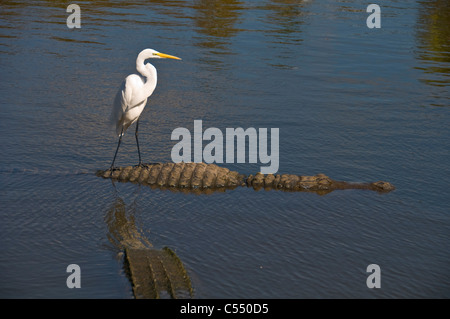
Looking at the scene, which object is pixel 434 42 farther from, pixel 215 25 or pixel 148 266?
pixel 148 266

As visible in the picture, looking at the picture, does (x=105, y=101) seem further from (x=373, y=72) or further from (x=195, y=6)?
(x=195, y=6)

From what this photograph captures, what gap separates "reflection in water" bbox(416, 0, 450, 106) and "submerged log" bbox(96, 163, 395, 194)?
5723 mm

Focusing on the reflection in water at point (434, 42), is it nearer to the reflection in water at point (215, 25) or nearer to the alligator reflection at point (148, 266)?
the reflection in water at point (215, 25)

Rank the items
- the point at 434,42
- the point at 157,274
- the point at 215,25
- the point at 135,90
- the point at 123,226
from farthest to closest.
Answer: the point at 215,25
the point at 434,42
the point at 135,90
the point at 123,226
the point at 157,274

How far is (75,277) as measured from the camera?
7.16 meters

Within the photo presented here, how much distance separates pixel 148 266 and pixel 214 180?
2.95 metres

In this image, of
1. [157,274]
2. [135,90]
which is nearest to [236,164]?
[135,90]

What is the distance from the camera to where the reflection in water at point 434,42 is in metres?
16.6

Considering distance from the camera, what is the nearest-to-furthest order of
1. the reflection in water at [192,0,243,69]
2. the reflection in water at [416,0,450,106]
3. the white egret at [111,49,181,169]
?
the white egret at [111,49,181,169], the reflection in water at [416,0,450,106], the reflection in water at [192,0,243,69]

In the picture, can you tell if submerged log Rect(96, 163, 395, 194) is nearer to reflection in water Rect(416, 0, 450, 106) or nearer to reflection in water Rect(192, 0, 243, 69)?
reflection in water Rect(416, 0, 450, 106)

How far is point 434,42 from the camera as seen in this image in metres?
20.5

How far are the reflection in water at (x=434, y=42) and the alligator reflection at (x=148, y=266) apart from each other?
878cm

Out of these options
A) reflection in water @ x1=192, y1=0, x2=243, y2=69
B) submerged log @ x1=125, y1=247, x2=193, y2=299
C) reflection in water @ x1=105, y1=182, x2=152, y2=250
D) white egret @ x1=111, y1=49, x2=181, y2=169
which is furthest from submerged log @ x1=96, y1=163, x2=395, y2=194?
reflection in water @ x1=192, y1=0, x2=243, y2=69

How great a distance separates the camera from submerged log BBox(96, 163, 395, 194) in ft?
32.2
